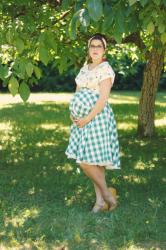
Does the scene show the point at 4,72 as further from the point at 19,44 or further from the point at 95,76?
the point at 95,76

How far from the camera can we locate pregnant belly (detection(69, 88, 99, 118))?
16.8 feet

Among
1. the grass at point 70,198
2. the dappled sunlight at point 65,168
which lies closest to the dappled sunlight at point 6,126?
the grass at point 70,198

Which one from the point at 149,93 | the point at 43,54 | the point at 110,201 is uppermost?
the point at 43,54

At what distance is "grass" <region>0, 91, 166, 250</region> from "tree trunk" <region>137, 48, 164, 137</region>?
0.25m

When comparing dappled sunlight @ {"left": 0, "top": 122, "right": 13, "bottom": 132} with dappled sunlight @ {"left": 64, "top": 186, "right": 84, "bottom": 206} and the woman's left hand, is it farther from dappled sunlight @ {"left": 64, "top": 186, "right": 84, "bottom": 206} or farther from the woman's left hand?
the woman's left hand

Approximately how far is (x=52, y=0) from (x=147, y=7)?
3.57 meters

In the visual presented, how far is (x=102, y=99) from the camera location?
5.08m

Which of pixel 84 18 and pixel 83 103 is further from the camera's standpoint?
pixel 83 103

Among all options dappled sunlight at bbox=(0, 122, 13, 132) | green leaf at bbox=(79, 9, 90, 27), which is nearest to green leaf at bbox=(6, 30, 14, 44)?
green leaf at bbox=(79, 9, 90, 27)

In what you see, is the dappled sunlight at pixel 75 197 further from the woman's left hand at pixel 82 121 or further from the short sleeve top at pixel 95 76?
the short sleeve top at pixel 95 76

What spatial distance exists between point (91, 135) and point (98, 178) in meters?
0.42

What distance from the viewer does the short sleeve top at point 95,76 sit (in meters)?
5.11

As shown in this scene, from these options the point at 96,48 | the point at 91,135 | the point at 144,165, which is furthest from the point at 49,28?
the point at 144,165

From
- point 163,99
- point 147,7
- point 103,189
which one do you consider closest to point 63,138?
point 103,189
